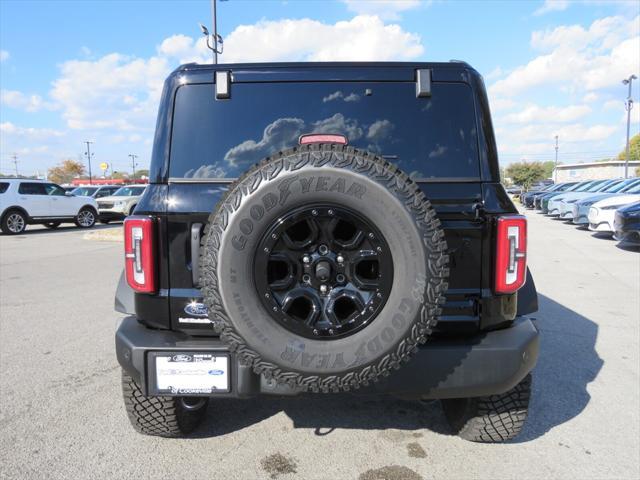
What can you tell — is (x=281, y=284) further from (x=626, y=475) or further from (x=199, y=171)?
(x=626, y=475)

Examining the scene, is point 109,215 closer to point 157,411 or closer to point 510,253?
point 157,411

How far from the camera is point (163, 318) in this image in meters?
2.32

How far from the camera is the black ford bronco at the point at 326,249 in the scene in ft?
6.33

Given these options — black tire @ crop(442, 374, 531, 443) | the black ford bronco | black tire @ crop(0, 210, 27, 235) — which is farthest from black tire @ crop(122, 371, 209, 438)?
black tire @ crop(0, 210, 27, 235)

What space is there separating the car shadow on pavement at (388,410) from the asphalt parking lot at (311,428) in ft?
0.03

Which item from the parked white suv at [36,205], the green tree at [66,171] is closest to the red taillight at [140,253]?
the parked white suv at [36,205]

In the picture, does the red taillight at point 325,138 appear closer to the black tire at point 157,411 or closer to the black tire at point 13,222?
A: the black tire at point 157,411

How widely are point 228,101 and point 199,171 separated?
15.9 inches

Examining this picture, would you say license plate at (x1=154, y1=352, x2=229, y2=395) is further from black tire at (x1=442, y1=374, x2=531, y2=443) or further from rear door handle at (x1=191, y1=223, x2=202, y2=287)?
black tire at (x1=442, y1=374, x2=531, y2=443)

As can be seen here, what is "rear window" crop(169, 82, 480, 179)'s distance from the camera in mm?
2383

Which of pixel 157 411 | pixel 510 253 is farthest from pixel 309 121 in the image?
pixel 157 411

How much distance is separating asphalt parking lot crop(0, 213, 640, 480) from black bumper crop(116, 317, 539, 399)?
0.57 m

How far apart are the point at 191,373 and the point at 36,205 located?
1683 cm

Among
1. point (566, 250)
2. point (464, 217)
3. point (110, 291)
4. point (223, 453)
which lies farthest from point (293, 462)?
point (566, 250)
